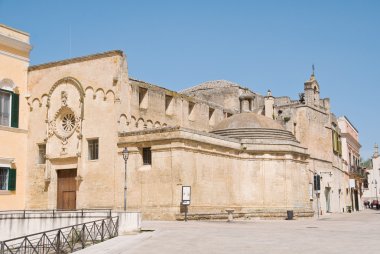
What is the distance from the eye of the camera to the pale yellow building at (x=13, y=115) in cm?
3834

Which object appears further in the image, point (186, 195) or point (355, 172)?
point (355, 172)

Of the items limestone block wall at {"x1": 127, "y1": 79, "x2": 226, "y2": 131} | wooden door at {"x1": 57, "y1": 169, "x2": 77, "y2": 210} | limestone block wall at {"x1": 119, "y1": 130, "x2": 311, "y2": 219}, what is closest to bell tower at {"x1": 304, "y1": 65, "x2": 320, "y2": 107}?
limestone block wall at {"x1": 127, "y1": 79, "x2": 226, "y2": 131}

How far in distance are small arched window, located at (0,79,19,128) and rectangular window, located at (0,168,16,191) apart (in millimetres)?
3367

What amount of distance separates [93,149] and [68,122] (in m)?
3.23

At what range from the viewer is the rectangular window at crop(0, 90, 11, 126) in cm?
3844

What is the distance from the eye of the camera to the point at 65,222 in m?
27.6

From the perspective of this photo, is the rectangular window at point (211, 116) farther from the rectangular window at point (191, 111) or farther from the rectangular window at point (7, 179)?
the rectangular window at point (7, 179)

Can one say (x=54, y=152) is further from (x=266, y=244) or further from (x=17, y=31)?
(x=266, y=244)

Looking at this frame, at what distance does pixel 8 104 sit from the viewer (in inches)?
1545

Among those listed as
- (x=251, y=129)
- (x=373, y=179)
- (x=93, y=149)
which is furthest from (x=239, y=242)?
(x=373, y=179)

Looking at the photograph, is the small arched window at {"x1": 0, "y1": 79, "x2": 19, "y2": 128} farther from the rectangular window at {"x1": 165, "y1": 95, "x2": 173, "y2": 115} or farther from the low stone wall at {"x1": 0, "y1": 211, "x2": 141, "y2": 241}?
the rectangular window at {"x1": 165, "y1": 95, "x2": 173, "y2": 115}

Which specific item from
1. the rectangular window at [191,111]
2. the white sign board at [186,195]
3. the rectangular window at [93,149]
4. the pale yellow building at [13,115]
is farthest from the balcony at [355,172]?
the pale yellow building at [13,115]

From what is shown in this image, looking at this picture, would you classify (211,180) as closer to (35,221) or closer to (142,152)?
(142,152)

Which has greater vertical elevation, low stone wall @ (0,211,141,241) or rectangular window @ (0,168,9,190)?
rectangular window @ (0,168,9,190)
